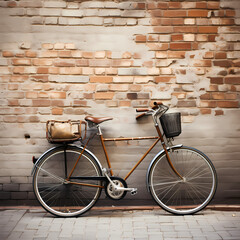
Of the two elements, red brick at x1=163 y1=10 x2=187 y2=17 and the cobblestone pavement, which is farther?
red brick at x1=163 y1=10 x2=187 y2=17

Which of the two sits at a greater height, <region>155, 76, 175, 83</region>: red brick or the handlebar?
<region>155, 76, 175, 83</region>: red brick

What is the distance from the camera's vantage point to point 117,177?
396 cm

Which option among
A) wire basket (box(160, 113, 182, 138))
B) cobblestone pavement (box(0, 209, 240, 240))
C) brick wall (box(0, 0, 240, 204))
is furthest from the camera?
brick wall (box(0, 0, 240, 204))

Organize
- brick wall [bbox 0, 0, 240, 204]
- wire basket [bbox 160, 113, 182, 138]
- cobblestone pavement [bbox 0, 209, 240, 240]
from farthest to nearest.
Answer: brick wall [bbox 0, 0, 240, 204]
wire basket [bbox 160, 113, 182, 138]
cobblestone pavement [bbox 0, 209, 240, 240]

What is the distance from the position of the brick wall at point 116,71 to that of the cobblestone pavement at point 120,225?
1.62ft

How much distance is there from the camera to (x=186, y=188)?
429cm

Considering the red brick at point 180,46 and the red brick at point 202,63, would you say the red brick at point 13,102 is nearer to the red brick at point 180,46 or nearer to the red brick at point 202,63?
the red brick at point 180,46

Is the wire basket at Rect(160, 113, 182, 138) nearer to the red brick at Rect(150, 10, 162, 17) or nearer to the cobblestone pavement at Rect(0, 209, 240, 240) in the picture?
the cobblestone pavement at Rect(0, 209, 240, 240)

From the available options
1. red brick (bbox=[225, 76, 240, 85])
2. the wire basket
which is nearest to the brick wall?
red brick (bbox=[225, 76, 240, 85])

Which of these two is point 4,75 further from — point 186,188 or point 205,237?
point 205,237

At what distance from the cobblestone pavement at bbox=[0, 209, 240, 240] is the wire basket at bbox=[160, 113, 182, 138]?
3.39 feet

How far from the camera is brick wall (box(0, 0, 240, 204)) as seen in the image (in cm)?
412

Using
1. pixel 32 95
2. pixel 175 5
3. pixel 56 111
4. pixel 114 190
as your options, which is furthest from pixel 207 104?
pixel 32 95

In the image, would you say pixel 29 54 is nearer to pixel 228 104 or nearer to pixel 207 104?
pixel 207 104
